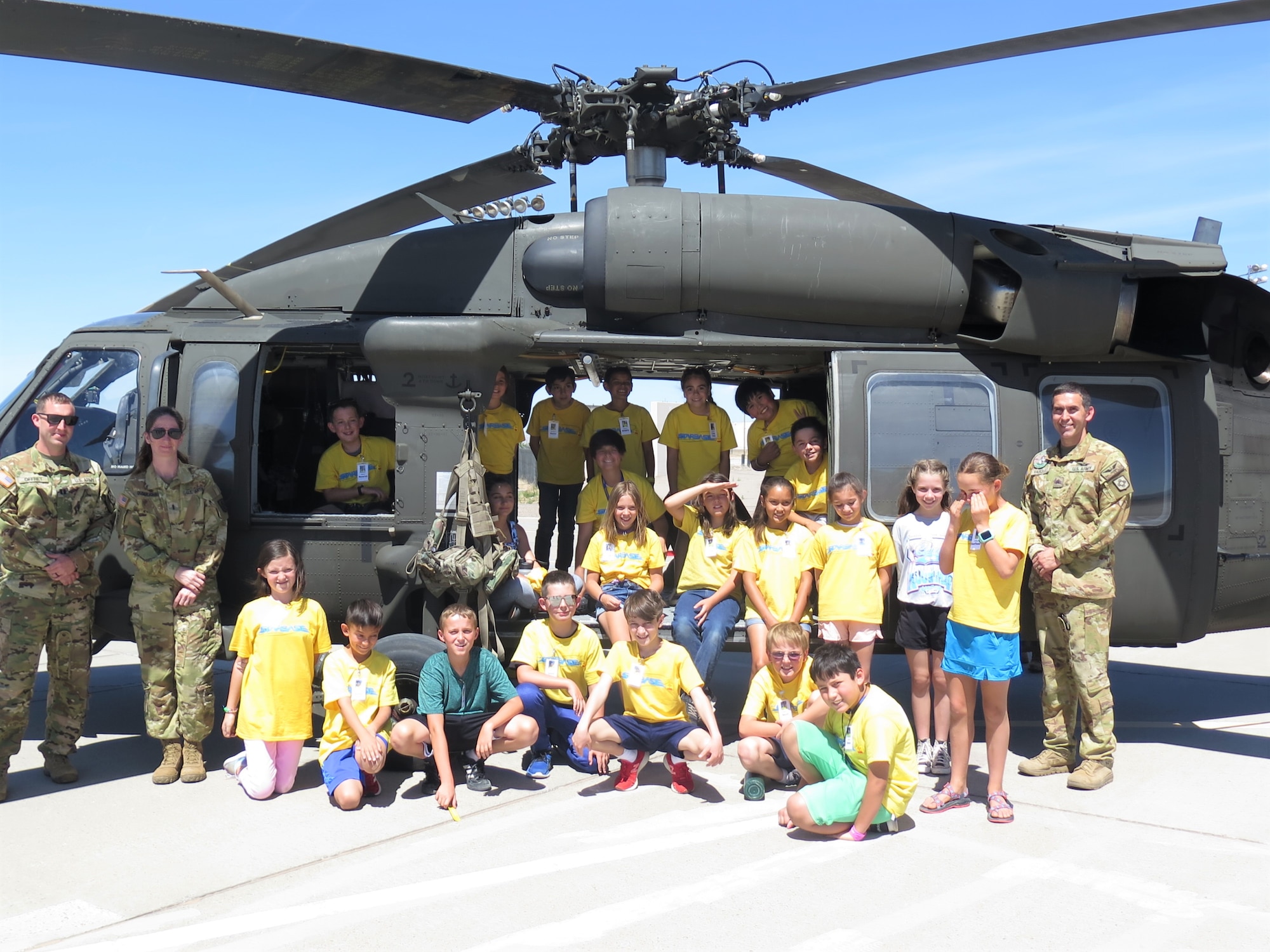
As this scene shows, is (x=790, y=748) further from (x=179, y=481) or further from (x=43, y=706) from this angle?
(x=43, y=706)

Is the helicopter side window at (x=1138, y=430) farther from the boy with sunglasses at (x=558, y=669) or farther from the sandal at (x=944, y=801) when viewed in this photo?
the boy with sunglasses at (x=558, y=669)

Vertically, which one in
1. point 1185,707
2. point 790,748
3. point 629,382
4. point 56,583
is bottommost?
point 1185,707

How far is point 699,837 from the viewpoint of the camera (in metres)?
→ 4.70

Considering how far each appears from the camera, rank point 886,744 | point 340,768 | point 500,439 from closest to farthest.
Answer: point 886,744 → point 340,768 → point 500,439

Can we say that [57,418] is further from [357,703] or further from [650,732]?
[650,732]

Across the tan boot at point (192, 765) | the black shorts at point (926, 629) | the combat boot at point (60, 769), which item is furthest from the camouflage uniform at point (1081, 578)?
the combat boot at point (60, 769)

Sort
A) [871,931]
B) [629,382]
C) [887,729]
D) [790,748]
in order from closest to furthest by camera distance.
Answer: [871,931]
[887,729]
[790,748]
[629,382]

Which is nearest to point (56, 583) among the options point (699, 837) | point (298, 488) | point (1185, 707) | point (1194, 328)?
point (298, 488)

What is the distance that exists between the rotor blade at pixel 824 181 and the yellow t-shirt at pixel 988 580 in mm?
2577

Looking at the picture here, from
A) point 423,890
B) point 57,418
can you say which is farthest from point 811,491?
point 57,418

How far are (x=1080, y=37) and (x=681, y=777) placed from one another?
4.14m

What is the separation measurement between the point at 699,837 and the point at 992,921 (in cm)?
133

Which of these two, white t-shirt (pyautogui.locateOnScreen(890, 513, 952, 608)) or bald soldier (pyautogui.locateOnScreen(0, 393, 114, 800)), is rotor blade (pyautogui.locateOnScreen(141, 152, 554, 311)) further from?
white t-shirt (pyautogui.locateOnScreen(890, 513, 952, 608))

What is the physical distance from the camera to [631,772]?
546cm
